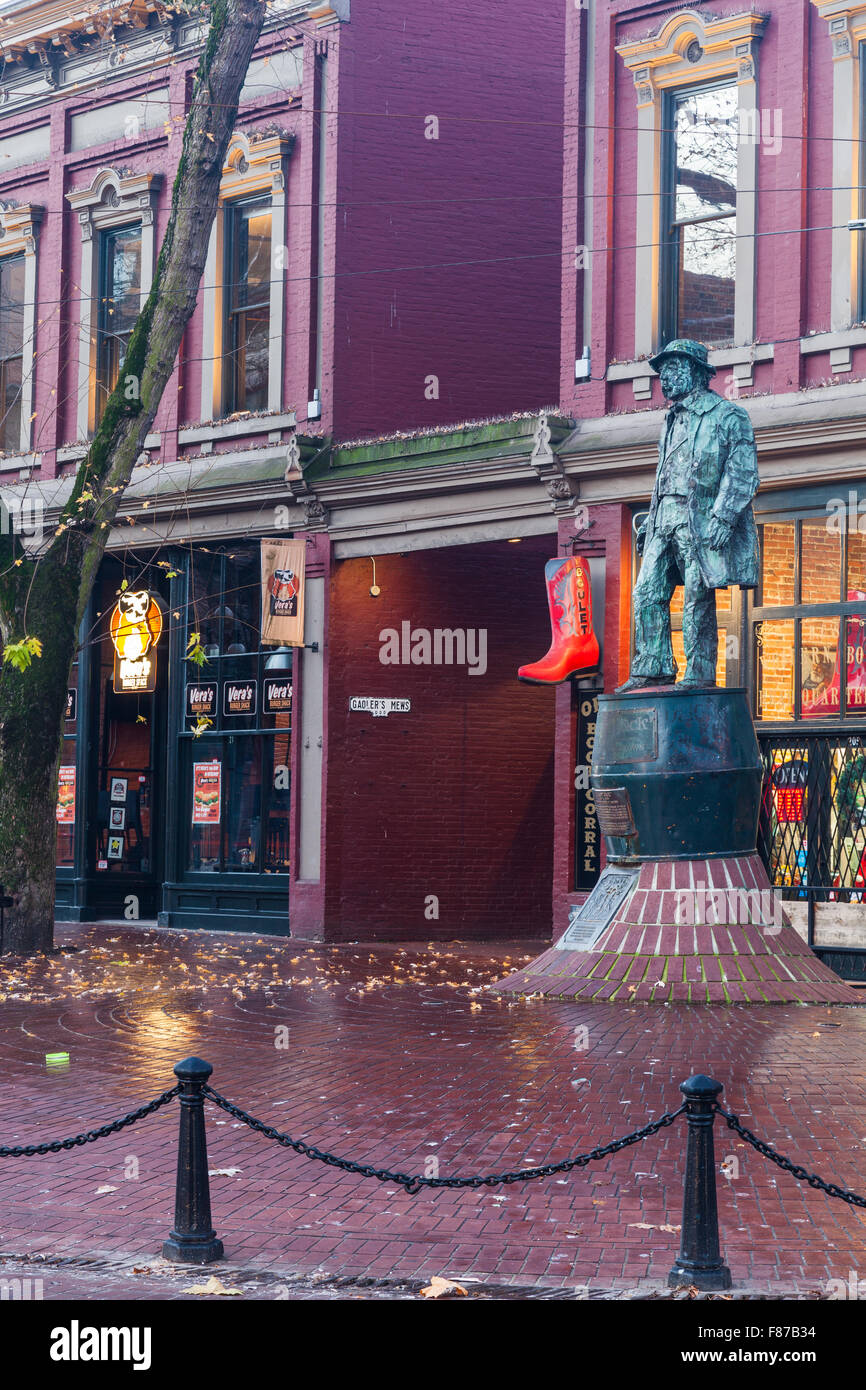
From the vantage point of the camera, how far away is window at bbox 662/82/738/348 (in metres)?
17.4

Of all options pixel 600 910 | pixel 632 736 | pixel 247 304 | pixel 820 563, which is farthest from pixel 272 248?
pixel 600 910

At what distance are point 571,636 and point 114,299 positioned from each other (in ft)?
30.8

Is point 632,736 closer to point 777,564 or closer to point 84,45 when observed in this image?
point 777,564

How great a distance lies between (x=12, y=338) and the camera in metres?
24.8

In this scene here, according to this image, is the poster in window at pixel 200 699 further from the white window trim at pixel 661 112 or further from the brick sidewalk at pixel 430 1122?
the white window trim at pixel 661 112

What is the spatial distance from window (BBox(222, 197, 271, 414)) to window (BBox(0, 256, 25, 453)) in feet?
13.4

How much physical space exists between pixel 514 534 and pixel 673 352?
15.9 feet

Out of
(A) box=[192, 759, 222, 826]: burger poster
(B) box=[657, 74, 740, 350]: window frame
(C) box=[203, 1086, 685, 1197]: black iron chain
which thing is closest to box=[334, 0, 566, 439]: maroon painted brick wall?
(B) box=[657, 74, 740, 350]: window frame

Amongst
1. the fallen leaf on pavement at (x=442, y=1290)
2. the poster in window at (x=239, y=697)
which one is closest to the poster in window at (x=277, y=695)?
the poster in window at (x=239, y=697)

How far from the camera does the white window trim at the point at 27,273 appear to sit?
2420 centimetres

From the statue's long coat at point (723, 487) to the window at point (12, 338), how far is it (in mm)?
13405

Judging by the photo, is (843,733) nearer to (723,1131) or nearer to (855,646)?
(855,646)

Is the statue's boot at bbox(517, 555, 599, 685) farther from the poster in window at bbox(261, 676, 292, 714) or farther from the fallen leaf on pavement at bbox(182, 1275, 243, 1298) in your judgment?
the fallen leaf on pavement at bbox(182, 1275, 243, 1298)
